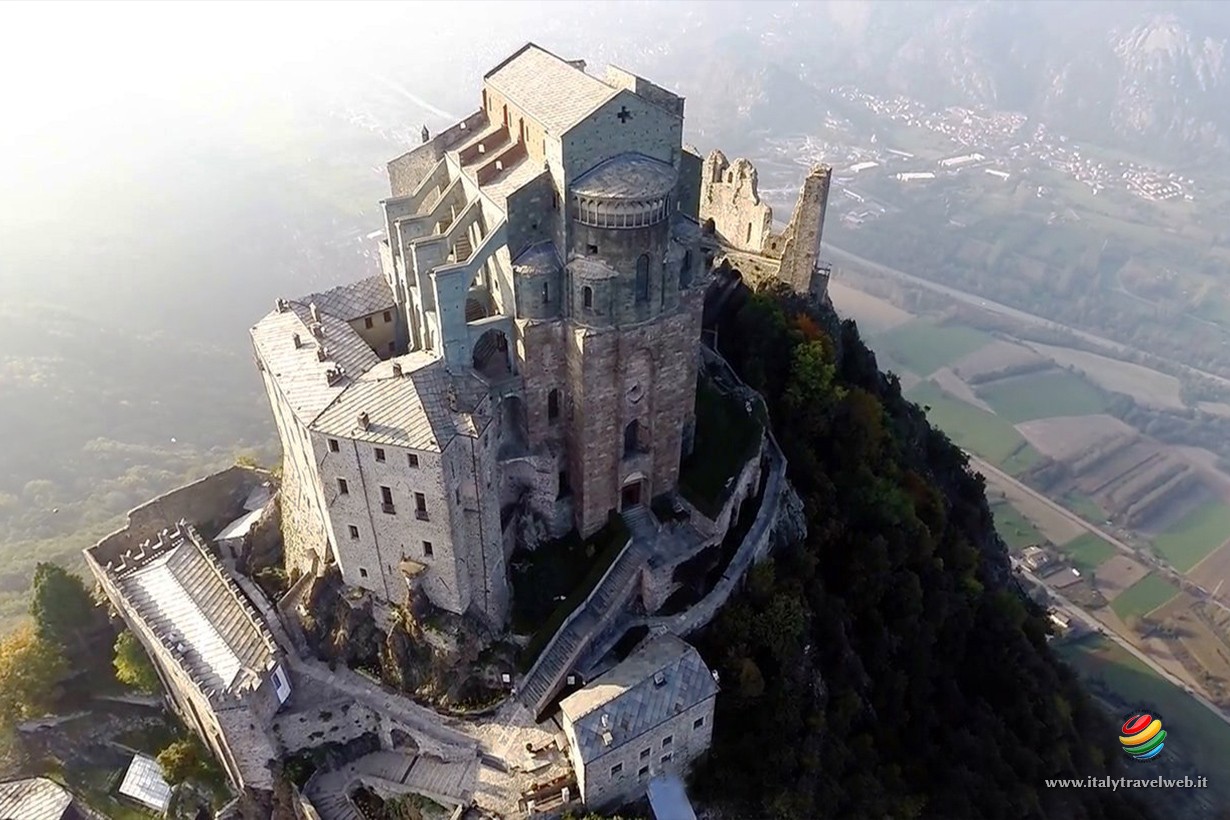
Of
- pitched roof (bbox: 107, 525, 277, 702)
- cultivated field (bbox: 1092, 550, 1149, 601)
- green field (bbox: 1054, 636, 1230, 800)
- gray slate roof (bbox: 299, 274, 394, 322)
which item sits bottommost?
cultivated field (bbox: 1092, 550, 1149, 601)

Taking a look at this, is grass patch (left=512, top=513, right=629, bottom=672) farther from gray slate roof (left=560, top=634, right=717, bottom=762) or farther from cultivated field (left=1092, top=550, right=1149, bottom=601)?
cultivated field (left=1092, top=550, right=1149, bottom=601)

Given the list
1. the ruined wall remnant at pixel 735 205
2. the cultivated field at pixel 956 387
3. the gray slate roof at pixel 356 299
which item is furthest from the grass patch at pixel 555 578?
the cultivated field at pixel 956 387

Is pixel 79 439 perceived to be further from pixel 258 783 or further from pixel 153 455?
pixel 258 783

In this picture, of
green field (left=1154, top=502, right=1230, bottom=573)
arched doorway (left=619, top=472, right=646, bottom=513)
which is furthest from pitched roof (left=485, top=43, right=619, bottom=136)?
green field (left=1154, top=502, right=1230, bottom=573)

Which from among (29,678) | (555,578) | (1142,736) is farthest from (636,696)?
(1142,736)

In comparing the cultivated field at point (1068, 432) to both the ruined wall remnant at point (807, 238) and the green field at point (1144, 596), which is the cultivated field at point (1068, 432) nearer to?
the green field at point (1144, 596)

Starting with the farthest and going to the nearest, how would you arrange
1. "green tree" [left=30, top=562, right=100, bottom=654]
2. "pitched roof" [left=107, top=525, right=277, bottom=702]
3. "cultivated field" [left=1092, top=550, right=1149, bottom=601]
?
"cultivated field" [left=1092, top=550, right=1149, bottom=601] → "green tree" [left=30, top=562, right=100, bottom=654] → "pitched roof" [left=107, top=525, right=277, bottom=702]
